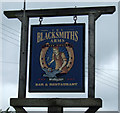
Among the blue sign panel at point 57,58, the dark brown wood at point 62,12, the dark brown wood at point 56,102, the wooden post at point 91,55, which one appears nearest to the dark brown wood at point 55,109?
the dark brown wood at point 56,102

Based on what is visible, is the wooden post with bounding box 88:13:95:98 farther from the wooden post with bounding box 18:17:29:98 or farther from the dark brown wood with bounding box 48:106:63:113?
the wooden post with bounding box 18:17:29:98

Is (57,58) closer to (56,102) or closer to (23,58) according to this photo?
(23,58)

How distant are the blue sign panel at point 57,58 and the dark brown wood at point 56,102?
41 cm

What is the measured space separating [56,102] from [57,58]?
5.46 feet

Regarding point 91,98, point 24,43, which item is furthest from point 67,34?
point 91,98

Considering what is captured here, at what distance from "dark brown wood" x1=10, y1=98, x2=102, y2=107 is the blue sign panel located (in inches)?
16.0

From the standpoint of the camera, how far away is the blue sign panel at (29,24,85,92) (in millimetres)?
14117

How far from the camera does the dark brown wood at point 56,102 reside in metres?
13.6

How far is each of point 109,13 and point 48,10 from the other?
2381mm

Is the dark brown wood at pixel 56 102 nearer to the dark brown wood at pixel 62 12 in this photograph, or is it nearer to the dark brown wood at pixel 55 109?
the dark brown wood at pixel 55 109

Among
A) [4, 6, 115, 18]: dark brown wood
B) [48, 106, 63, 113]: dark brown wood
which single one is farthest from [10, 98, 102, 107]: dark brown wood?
[4, 6, 115, 18]: dark brown wood

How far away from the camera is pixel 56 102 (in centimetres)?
1386

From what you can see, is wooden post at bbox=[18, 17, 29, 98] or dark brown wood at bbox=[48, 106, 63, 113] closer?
dark brown wood at bbox=[48, 106, 63, 113]

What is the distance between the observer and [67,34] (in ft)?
47.8
